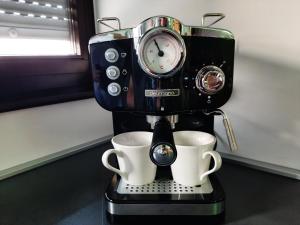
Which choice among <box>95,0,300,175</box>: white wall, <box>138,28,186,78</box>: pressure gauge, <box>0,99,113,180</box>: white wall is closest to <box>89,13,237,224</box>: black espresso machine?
<box>138,28,186,78</box>: pressure gauge

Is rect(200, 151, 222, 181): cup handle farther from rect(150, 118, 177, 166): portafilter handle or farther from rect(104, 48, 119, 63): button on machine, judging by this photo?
rect(104, 48, 119, 63): button on machine

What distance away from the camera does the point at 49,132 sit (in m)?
0.72

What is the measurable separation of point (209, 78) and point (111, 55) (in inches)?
6.8

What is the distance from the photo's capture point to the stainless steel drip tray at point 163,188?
1.45ft

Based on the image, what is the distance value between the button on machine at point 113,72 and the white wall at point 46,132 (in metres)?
0.36

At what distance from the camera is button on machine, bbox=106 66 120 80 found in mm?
425

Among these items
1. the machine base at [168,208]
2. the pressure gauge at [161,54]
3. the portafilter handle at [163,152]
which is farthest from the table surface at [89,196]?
the pressure gauge at [161,54]

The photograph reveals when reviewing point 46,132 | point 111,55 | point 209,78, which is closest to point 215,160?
point 209,78

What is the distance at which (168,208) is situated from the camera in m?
0.42

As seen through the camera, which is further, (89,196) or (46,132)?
(46,132)

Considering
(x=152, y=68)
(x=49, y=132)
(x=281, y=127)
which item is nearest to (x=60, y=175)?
(x=49, y=132)

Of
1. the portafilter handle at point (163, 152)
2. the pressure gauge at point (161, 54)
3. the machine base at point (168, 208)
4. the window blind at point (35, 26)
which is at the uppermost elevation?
the window blind at point (35, 26)

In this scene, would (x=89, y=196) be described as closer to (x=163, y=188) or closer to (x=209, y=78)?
(x=163, y=188)

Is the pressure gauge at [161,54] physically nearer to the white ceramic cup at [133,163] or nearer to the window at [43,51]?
the white ceramic cup at [133,163]
